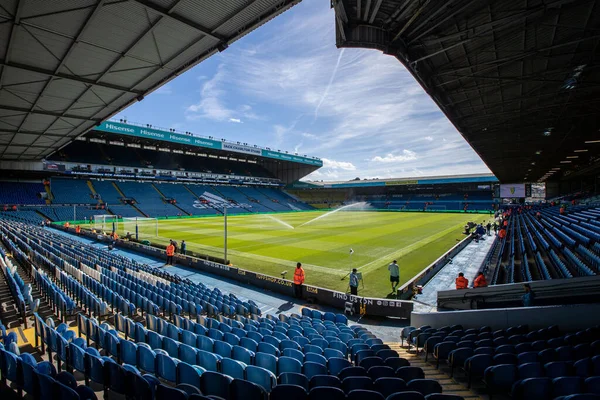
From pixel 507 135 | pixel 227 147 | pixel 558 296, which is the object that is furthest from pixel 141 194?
pixel 558 296

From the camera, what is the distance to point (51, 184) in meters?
45.7

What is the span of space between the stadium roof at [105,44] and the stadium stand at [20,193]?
35246 millimetres

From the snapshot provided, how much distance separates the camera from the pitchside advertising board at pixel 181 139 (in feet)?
144

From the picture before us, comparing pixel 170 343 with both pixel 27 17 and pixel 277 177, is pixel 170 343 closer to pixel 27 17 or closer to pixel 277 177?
pixel 27 17

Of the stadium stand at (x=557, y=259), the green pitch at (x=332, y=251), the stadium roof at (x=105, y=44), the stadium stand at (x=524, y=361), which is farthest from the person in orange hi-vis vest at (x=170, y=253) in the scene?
the stadium stand at (x=557, y=259)

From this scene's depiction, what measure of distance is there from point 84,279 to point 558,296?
1441 centimetres

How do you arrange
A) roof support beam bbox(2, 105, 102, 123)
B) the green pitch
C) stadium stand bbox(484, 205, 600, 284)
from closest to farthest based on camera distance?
stadium stand bbox(484, 205, 600, 284), roof support beam bbox(2, 105, 102, 123), the green pitch

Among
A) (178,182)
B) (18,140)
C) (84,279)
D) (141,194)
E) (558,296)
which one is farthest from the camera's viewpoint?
(178,182)

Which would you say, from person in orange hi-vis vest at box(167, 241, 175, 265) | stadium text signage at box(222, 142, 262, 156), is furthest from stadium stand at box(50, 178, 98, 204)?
person in orange hi-vis vest at box(167, 241, 175, 265)

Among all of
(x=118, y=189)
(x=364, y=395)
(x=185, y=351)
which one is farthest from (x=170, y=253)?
(x=118, y=189)

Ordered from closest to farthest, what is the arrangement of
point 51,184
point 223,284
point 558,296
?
point 558,296 < point 223,284 < point 51,184

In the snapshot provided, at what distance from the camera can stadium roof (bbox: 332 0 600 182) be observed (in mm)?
6629

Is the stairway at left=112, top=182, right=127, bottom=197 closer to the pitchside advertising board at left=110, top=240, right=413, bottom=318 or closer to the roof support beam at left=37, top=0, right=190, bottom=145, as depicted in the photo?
the pitchside advertising board at left=110, top=240, right=413, bottom=318

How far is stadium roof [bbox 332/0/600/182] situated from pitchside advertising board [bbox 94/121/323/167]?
42136mm
